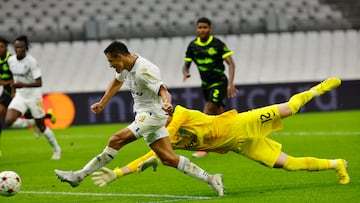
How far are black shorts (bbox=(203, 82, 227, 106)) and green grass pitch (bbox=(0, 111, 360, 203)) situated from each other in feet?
3.11

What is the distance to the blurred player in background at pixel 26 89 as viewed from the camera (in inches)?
565

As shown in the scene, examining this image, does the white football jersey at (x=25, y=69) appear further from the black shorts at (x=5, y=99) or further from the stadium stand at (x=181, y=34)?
the stadium stand at (x=181, y=34)

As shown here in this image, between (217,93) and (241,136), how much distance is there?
14.1 ft

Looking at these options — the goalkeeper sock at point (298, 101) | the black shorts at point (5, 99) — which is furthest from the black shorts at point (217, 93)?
the goalkeeper sock at point (298, 101)

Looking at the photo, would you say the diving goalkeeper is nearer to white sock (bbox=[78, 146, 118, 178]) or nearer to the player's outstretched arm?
the player's outstretched arm

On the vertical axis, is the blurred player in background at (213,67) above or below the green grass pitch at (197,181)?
above

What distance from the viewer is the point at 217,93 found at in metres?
13.9

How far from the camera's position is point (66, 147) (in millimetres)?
17109

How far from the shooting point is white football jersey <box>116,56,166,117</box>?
29.6 ft

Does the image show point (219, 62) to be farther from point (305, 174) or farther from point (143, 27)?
point (143, 27)

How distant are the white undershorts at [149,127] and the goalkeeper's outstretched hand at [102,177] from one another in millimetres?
552

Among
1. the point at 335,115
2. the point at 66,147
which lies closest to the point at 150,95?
the point at 66,147

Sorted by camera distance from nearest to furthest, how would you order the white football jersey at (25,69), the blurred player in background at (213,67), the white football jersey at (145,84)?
the white football jersey at (145,84)
the blurred player in background at (213,67)
the white football jersey at (25,69)

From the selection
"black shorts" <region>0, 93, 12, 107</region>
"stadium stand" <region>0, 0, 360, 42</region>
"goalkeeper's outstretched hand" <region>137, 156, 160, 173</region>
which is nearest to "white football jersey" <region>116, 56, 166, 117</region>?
"goalkeeper's outstretched hand" <region>137, 156, 160, 173</region>
